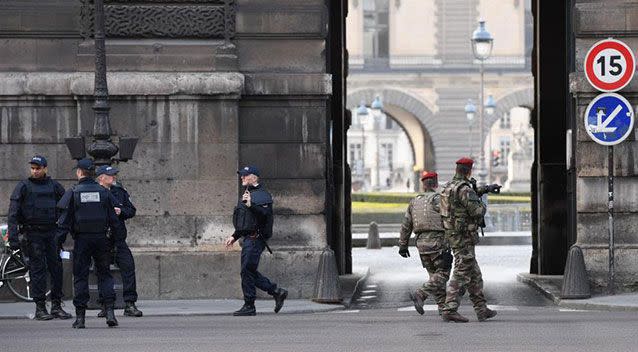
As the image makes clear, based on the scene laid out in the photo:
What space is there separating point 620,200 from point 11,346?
962 cm

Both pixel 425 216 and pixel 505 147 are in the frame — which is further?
pixel 505 147

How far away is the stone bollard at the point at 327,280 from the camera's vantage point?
24.1 meters

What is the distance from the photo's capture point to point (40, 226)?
22.6 meters

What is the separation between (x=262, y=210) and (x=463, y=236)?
2.59 metres

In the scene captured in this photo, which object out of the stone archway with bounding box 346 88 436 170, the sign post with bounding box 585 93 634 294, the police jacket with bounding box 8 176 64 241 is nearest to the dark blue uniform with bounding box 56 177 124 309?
the police jacket with bounding box 8 176 64 241

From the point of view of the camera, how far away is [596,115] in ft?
79.3

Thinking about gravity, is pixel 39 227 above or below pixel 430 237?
above

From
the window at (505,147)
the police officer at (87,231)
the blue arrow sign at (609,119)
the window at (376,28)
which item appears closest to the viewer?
the police officer at (87,231)

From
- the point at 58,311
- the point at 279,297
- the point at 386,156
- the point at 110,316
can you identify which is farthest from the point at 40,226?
the point at 386,156

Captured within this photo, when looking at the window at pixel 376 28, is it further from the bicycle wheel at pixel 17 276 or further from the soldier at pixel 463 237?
the soldier at pixel 463 237

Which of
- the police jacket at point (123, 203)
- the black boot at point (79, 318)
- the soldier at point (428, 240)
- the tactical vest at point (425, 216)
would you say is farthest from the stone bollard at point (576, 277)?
the black boot at point (79, 318)

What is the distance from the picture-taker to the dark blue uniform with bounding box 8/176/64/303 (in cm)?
2248

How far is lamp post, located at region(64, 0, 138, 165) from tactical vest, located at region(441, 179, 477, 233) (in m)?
4.32

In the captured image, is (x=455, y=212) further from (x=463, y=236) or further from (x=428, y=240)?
(x=428, y=240)
